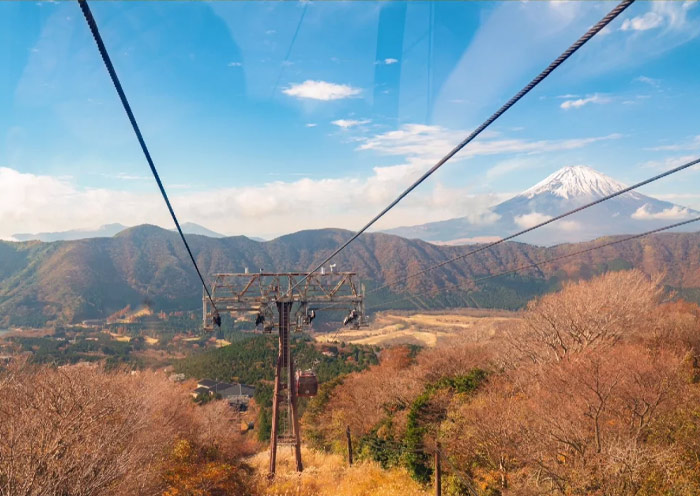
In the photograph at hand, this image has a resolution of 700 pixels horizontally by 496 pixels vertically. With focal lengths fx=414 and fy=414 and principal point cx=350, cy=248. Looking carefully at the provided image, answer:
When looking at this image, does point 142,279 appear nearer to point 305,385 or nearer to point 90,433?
point 305,385

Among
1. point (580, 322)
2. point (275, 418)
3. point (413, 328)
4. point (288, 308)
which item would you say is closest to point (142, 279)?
point (413, 328)

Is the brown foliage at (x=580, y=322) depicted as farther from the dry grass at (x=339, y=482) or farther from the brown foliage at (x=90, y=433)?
the brown foliage at (x=90, y=433)

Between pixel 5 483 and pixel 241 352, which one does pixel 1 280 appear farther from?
pixel 5 483

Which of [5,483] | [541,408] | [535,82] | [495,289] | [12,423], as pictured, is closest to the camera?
[535,82]

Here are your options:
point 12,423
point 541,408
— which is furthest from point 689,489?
point 12,423

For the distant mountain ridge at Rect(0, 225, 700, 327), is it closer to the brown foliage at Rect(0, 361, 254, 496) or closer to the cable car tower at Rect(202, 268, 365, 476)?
the brown foliage at Rect(0, 361, 254, 496)
